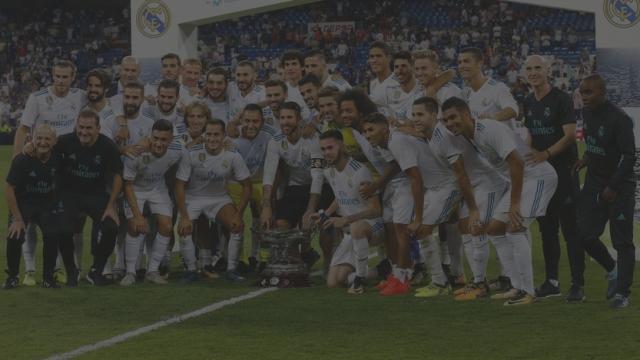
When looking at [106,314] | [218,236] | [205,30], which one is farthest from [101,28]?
[106,314]

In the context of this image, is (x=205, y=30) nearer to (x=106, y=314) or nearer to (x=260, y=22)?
(x=260, y=22)

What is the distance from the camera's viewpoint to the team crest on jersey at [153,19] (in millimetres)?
13484

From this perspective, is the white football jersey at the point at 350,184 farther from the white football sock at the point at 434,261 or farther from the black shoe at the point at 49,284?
the black shoe at the point at 49,284

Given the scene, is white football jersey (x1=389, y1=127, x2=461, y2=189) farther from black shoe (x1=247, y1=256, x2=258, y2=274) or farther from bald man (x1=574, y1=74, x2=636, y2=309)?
black shoe (x1=247, y1=256, x2=258, y2=274)

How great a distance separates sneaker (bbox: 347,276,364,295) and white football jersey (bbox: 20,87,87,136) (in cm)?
307

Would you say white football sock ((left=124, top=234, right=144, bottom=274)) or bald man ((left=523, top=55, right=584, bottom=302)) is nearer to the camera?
bald man ((left=523, top=55, right=584, bottom=302))

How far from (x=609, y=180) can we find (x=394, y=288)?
2089mm

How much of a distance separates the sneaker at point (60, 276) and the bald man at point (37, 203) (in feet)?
0.74

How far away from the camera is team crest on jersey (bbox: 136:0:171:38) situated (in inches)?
531

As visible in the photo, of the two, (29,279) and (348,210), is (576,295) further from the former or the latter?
(29,279)

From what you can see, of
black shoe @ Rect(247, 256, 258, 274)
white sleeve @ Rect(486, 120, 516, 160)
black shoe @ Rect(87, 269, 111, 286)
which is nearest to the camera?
white sleeve @ Rect(486, 120, 516, 160)

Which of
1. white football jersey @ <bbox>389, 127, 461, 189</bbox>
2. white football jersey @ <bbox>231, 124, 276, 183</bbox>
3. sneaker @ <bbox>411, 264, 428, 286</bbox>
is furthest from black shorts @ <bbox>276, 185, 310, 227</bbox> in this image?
white football jersey @ <bbox>389, 127, 461, 189</bbox>

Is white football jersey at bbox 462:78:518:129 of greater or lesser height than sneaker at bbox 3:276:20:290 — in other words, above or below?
above

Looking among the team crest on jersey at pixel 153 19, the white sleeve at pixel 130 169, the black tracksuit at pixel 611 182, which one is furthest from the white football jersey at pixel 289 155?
the team crest on jersey at pixel 153 19
